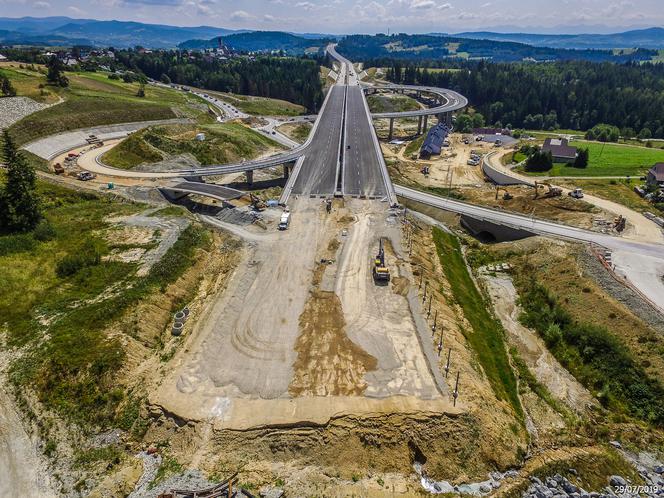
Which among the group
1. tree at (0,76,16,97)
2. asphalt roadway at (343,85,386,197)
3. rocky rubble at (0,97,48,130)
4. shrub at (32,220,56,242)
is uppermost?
tree at (0,76,16,97)

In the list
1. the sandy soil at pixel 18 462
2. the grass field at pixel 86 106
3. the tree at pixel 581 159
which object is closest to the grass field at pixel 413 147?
the tree at pixel 581 159

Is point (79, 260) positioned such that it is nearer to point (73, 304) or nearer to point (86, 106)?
point (73, 304)

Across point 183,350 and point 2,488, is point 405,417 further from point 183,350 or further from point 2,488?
point 2,488

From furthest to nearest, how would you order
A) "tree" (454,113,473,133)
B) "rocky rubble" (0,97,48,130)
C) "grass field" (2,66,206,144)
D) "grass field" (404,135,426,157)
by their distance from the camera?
1. "tree" (454,113,473,133)
2. "grass field" (404,135,426,157)
3. "grass field" (2,66,206,144)
4. "rocky rubble" (0,97,48,130)

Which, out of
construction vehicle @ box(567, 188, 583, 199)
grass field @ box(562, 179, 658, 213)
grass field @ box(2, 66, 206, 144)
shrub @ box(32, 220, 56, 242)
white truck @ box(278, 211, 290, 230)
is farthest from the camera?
grass field @ box(2, 66, 206, 144)

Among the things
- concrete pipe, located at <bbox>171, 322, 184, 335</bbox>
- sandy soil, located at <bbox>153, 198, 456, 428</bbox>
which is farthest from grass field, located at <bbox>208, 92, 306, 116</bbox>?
concrete pipe, located at <bbox>171, 322, 184, 335</bbox>

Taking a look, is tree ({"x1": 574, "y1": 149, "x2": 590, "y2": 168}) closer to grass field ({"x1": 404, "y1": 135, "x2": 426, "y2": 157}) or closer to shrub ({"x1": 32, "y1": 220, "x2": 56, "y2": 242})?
grass field ({"x1": 404, "y1": 135, "x2": 426, "y2": 157})
